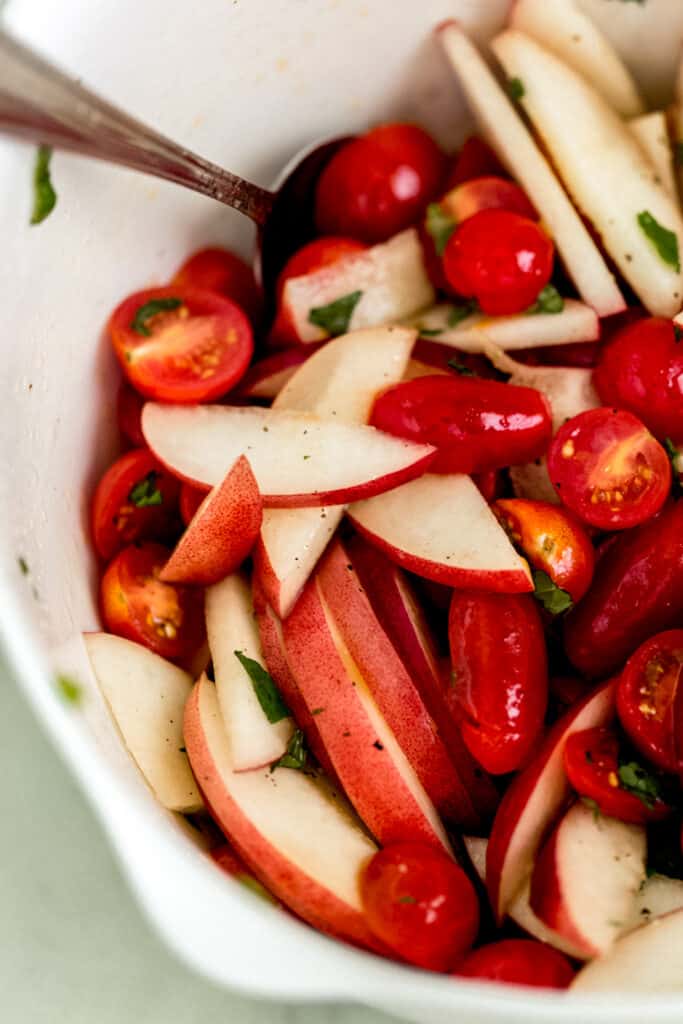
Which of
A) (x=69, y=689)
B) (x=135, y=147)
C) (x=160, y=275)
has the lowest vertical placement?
(x=69, y=689)

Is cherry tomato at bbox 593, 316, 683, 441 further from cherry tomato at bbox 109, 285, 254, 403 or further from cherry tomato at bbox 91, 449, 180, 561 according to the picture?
cherry tomato at bbox 91, 449, 180, 561

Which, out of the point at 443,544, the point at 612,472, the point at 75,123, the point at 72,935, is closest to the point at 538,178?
the point at 612,472

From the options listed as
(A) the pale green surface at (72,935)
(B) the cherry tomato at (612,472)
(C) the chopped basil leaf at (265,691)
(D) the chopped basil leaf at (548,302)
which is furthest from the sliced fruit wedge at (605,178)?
(A) the pale green surface at (72,935)

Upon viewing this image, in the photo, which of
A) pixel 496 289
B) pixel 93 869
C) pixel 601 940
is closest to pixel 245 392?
pixel 496 289

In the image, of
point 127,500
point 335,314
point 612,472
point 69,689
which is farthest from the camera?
point 335,314

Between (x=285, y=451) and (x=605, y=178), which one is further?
(x=605, y=178)

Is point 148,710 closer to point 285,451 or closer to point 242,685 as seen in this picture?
point 242,685

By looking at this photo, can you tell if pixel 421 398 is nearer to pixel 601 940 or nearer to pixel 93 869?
pixel 601 940

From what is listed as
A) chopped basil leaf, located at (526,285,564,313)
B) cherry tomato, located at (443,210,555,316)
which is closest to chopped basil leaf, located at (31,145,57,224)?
cherry tomato, located at (443,210,555,316)
